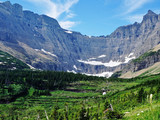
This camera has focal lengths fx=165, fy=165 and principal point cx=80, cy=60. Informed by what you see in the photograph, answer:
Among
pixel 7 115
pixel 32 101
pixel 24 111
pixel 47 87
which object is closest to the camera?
pixel 7 115

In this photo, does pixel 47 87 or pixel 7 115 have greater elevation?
pixel 47 87

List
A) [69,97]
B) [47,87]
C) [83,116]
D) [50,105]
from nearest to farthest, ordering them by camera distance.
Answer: [83,116], [50,105], [69,97], [47,87]

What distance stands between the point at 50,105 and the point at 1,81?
264 feet

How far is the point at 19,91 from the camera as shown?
166500 mm

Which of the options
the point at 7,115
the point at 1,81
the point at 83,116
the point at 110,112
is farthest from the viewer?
the point at 1,81

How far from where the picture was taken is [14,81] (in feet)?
656

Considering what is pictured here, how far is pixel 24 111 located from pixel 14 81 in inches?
3566

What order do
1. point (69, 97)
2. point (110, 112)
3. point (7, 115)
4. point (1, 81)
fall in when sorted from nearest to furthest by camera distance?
point (110, 112) → point (7, 115) → point (69, 97) → point (1, 81)

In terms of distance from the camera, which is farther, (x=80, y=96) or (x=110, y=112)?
(x=80, y=96)

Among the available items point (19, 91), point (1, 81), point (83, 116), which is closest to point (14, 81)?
point (1, 81)

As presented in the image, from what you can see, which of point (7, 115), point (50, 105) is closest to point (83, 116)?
point (7, 115)

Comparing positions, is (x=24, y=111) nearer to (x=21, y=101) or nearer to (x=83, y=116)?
(x=21, y=101)

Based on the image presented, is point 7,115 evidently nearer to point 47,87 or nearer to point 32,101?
point 32,101

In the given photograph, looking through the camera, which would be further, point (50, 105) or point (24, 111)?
point (50, 105)
